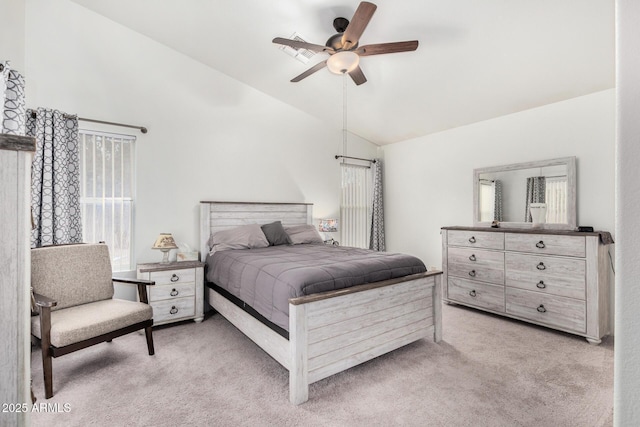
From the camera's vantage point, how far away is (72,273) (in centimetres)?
250

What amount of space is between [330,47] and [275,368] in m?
2.61

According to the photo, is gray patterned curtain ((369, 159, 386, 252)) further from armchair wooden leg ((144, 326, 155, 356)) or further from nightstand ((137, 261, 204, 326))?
armchair wooden leg ((144, 326, 155, 356))

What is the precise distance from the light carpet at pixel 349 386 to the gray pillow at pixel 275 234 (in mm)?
1382

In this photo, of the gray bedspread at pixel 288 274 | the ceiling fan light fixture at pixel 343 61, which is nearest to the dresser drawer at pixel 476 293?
the gray bedspread at pixel 288 274

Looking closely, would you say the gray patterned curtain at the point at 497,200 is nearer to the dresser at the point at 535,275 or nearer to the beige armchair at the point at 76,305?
the dresser at the point at 535,275

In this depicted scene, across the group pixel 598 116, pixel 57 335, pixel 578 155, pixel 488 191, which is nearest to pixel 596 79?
A: pixel 598 116

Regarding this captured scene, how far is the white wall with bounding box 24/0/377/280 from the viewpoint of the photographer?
3.02 meters

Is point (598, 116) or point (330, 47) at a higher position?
point (330, 47)

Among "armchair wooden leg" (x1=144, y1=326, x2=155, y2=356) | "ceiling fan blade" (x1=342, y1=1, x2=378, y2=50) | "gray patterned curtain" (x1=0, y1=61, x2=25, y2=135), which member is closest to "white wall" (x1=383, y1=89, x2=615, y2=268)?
"ceiling fan blade" (x1=342, y1=1, x2=378, y2=50)

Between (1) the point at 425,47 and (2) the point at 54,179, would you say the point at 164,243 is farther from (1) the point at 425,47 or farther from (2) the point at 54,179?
(1) the point at 425,47

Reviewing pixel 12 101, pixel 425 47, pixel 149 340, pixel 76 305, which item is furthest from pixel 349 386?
pixel 12 101

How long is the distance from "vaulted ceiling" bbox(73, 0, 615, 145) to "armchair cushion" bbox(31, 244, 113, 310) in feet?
7.99

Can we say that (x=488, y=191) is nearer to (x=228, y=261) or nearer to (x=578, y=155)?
(x=578, y=155)

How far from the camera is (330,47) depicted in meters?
2.48
